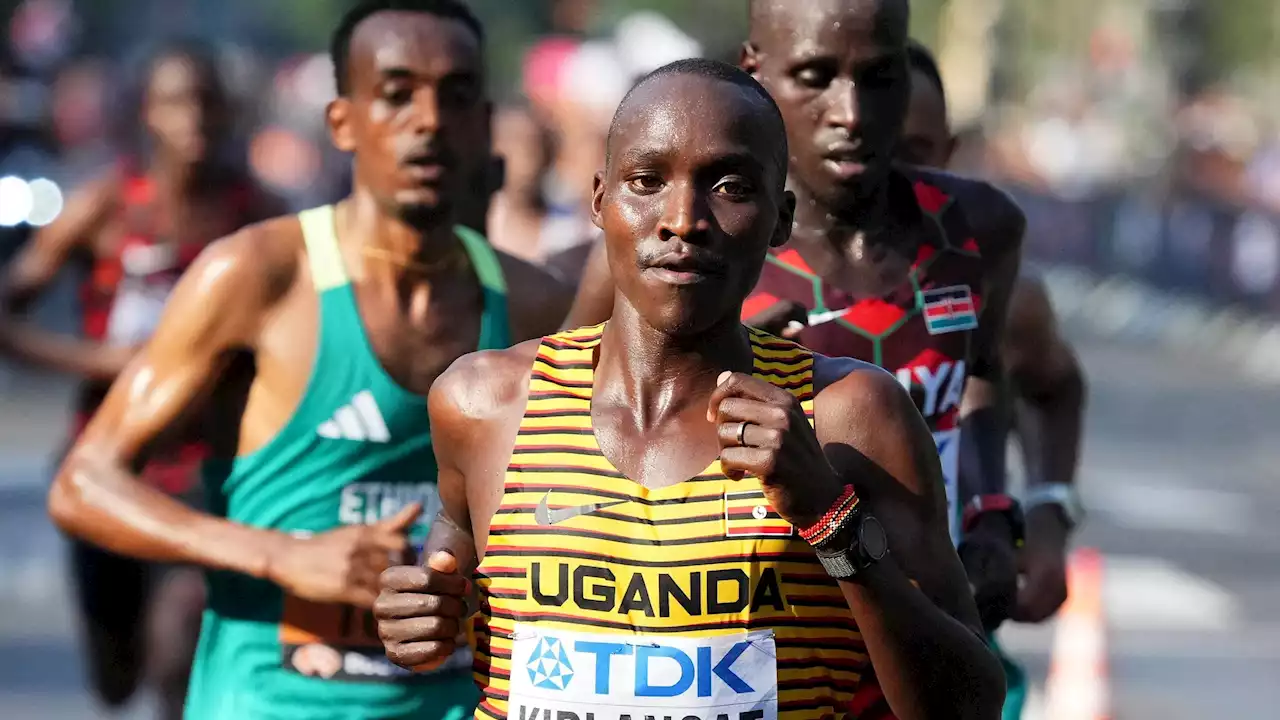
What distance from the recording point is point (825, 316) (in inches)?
197

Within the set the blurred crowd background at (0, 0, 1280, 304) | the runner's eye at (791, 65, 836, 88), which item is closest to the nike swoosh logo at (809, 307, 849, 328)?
the runner's eye at (791, 65, 836, 88)

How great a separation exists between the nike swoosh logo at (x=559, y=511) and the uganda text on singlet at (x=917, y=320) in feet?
4.02

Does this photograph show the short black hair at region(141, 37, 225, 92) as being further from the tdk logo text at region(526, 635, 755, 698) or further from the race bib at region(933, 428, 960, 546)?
the tdk logo text at region(526, 635, 755, 698)

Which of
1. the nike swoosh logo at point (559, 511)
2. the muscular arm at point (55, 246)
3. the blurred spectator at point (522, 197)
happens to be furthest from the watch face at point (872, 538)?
the blurred spectator at point (522, 197)

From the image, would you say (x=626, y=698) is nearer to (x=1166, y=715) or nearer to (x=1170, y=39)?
(x=1166, y=715)

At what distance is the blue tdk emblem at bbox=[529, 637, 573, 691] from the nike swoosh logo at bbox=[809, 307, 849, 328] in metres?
1.40

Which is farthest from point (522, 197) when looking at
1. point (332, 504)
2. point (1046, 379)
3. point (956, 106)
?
point (956, 106)

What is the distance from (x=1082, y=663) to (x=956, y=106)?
33599 millimetres

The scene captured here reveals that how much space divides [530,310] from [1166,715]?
5544 millimetres

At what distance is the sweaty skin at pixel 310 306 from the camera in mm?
5273

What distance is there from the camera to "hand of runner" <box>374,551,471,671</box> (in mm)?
3803

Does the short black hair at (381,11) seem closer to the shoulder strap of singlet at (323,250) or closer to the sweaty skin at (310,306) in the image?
the sweaty skin at (310,306)

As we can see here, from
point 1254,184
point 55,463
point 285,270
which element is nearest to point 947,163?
point 285,270

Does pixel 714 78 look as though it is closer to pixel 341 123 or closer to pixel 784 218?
pixel 784 218
